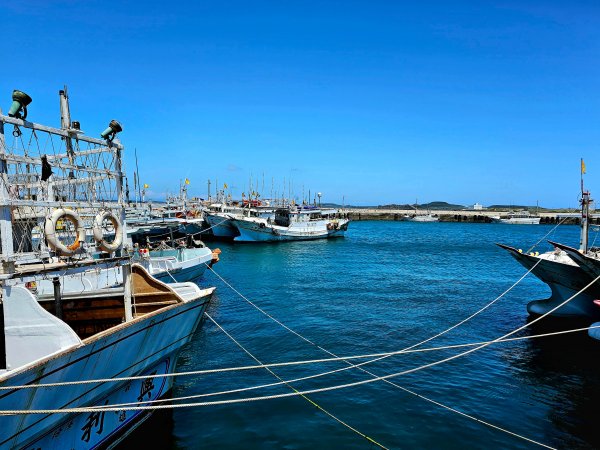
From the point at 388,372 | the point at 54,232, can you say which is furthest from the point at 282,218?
the point at 54,232

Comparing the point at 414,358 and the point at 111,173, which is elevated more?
the point at 111,173

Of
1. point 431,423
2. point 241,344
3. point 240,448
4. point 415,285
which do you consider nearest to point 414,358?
point 431,423

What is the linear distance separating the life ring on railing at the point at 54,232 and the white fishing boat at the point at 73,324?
18 mm

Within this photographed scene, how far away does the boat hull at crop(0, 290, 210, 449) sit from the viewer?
632cm

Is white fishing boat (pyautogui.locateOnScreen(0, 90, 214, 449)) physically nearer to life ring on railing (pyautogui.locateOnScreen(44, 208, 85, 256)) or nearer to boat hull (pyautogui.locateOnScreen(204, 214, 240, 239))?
life ring on railing (pyautogui.locateOnScreen(44, 208, 85, 256))

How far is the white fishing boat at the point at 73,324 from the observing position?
21.9 feet

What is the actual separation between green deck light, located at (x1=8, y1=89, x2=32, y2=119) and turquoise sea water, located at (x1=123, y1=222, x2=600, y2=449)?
7288 mm

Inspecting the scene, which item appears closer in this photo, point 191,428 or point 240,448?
point 240,448

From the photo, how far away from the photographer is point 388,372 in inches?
539

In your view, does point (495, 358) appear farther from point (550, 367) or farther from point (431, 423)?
point (431, 423)

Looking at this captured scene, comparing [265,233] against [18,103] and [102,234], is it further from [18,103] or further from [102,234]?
[18,103]

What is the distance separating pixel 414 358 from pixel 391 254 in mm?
34611

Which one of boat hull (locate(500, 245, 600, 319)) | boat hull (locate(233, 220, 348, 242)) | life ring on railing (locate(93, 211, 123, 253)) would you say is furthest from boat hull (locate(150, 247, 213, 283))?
boat hull (locate(233, 220, 348, 242))

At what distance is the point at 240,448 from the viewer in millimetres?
9438
